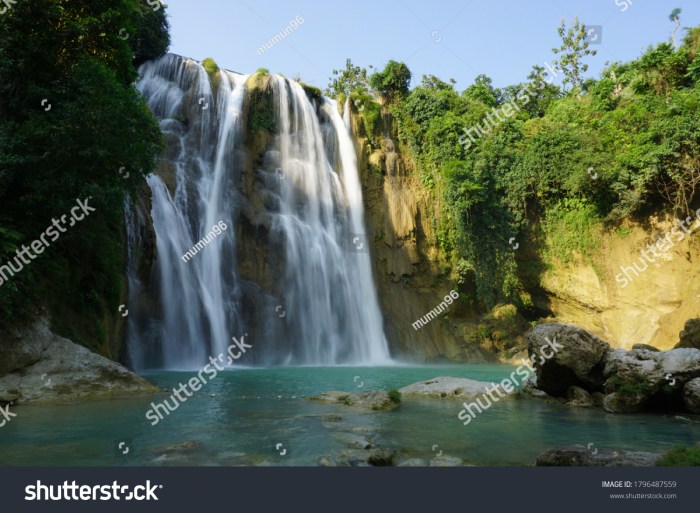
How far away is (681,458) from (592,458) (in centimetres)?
77

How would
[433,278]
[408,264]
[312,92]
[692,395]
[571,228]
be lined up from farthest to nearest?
[312,92], [433,278], [408,264], [571,228], [692,395]

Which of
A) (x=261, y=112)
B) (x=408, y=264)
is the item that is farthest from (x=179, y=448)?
(x=261, y=112)

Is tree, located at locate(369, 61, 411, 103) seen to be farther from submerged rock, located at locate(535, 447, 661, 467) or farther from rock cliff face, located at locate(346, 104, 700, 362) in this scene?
submerged rock, located at locate(535, 447, 661, 467)

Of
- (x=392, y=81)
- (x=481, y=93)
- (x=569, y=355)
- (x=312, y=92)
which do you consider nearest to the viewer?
(x=569, y=355)

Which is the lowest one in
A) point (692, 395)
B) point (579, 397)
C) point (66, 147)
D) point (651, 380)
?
point (579, 397)

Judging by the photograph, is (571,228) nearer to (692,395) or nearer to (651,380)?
(651,380)

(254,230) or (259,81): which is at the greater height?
(259,81)

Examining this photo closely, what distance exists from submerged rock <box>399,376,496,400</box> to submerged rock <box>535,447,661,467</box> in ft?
21.0

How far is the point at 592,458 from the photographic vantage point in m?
5.29

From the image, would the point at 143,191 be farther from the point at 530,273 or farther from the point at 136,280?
the point at 530,273

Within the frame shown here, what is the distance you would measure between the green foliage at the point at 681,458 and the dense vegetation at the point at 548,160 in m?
23.0

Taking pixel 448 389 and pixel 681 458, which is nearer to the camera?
pixel 681 458

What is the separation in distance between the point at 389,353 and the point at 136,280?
14251 mm

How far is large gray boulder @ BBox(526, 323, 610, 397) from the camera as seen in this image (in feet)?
36.6
